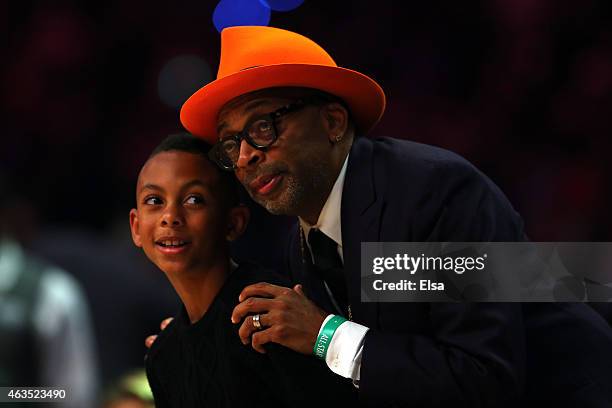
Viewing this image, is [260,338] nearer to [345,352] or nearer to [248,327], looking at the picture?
[248,327]

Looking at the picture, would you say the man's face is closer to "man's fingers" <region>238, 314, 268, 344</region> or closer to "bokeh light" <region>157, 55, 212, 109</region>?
"man's fingers" <region>238, 314, 268, 344</region>

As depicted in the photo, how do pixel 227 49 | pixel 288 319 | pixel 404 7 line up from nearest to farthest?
1. pixel 288 319
2. pixel 227 49
3. pixel 404 7

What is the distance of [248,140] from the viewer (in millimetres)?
2117

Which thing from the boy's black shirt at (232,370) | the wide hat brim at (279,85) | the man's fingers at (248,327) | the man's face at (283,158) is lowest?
the boy's black shirt at (232,370)

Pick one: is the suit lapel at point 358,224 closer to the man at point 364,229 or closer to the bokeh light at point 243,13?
the man at point 364,229

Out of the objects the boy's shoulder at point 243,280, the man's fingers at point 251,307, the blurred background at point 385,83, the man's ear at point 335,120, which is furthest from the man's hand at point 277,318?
the blurred background at point 385,83

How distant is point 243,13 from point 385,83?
2.96 feet

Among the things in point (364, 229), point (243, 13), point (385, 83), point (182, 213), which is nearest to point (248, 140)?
point (182, 213)

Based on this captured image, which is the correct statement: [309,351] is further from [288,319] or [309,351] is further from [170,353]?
[170,353]

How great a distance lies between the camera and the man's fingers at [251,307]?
1.94 meters

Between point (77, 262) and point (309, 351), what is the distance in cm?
149

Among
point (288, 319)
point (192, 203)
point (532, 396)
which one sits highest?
point (192, 203)

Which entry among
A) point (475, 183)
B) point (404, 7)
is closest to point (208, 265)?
point (475, 183)

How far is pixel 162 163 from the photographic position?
82.8 inches
